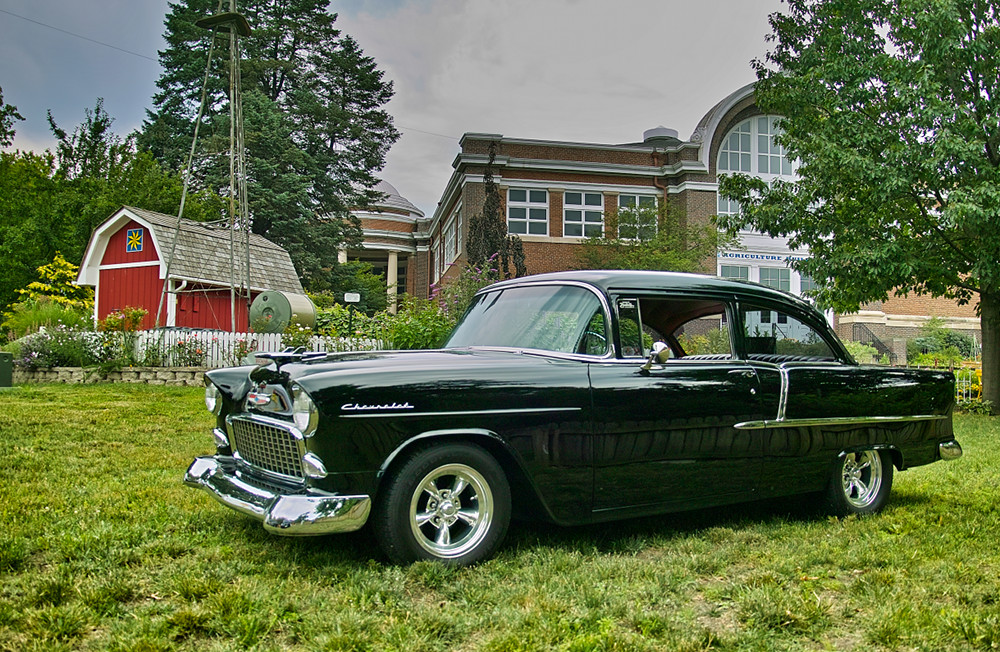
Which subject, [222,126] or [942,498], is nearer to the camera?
[942,498]

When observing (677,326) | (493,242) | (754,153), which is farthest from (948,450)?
(754,153)

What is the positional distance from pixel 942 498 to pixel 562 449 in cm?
358

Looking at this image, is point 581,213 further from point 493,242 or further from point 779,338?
point 779,338

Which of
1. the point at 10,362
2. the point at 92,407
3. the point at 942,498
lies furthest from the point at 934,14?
the point at 10,362

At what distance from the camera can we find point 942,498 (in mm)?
5848

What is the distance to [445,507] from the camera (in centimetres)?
380

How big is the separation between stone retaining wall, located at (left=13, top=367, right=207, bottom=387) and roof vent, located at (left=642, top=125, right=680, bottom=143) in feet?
85.8

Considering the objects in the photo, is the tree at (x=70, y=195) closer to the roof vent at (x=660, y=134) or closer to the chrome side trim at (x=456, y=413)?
the roof vent at (x=660, y=134)

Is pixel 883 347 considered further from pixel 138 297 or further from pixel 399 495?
pixel 399 495

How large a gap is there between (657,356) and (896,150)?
1075 cm

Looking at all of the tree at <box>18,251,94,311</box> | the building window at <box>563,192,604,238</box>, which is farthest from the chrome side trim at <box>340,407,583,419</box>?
the building window at <box>563,192,604,238</box>

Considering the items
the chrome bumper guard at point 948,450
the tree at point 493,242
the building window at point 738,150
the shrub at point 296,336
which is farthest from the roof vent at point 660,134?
the chrome bumper guard at point 948,450

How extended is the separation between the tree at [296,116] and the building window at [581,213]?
10185 millimetres

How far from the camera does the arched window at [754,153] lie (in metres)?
31.8
